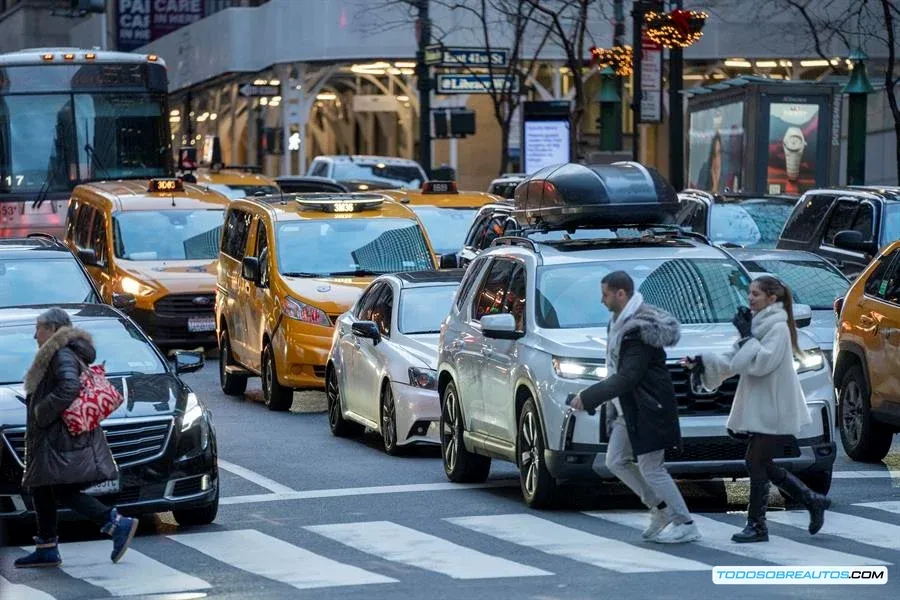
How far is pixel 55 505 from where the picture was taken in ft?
37.2

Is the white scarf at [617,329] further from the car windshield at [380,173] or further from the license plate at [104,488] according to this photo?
the car windshield at [380,173]

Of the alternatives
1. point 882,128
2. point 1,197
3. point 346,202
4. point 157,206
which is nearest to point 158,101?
point 1,197

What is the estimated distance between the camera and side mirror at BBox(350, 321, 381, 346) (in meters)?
16.8

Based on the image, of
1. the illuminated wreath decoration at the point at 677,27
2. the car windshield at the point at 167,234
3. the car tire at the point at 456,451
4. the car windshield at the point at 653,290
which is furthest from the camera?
the illuminated wreath decoration at the point at 677,27

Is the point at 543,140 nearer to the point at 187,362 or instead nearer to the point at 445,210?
the point at 445,210

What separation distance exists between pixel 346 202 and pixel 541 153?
52.6 feet

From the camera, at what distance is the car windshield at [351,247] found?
816 inches

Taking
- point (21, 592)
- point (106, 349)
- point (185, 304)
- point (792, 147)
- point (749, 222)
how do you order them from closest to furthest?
point (21, 592) < point (106, 349) < point (749, 222) < point (185, 304) < point (792, 147)

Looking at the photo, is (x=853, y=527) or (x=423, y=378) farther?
(x=423, y=378)

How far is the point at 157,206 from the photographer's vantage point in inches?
1038

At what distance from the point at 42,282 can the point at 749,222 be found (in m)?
9.14

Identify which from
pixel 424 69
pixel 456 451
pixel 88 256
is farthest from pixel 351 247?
pixel 424 69

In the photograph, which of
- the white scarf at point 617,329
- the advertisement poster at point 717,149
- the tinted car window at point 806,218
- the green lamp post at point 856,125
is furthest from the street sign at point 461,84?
the white scarf at point 617,329

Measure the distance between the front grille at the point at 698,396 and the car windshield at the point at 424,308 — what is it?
197 inches
